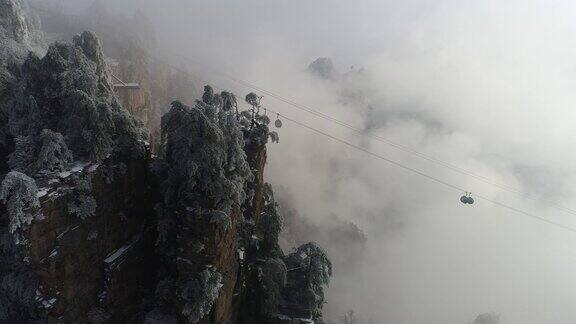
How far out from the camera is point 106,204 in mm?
26531

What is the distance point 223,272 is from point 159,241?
524 cm

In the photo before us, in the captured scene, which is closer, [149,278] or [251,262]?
[149,278]

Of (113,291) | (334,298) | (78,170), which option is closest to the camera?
(78,170)

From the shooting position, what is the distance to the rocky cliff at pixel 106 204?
23.1m

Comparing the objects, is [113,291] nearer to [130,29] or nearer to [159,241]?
[159,241]

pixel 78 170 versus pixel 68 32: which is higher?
pixel 68 32

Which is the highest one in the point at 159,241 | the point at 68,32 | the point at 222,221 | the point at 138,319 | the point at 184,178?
the point at 68,32

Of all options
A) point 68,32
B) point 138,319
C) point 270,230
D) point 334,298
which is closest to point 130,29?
point 68,32

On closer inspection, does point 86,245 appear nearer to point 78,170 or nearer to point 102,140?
point 78,170

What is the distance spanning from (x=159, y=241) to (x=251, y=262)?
942 cm

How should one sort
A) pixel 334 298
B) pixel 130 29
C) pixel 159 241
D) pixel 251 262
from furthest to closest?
pixel 334 298 < pixel 130 29 < pixel 251 262 < pixel 159 241

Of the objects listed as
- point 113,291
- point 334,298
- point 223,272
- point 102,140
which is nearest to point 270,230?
point 223,272

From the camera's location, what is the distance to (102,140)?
2602 cm

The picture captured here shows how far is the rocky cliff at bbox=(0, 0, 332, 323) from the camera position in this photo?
75.7 ft
